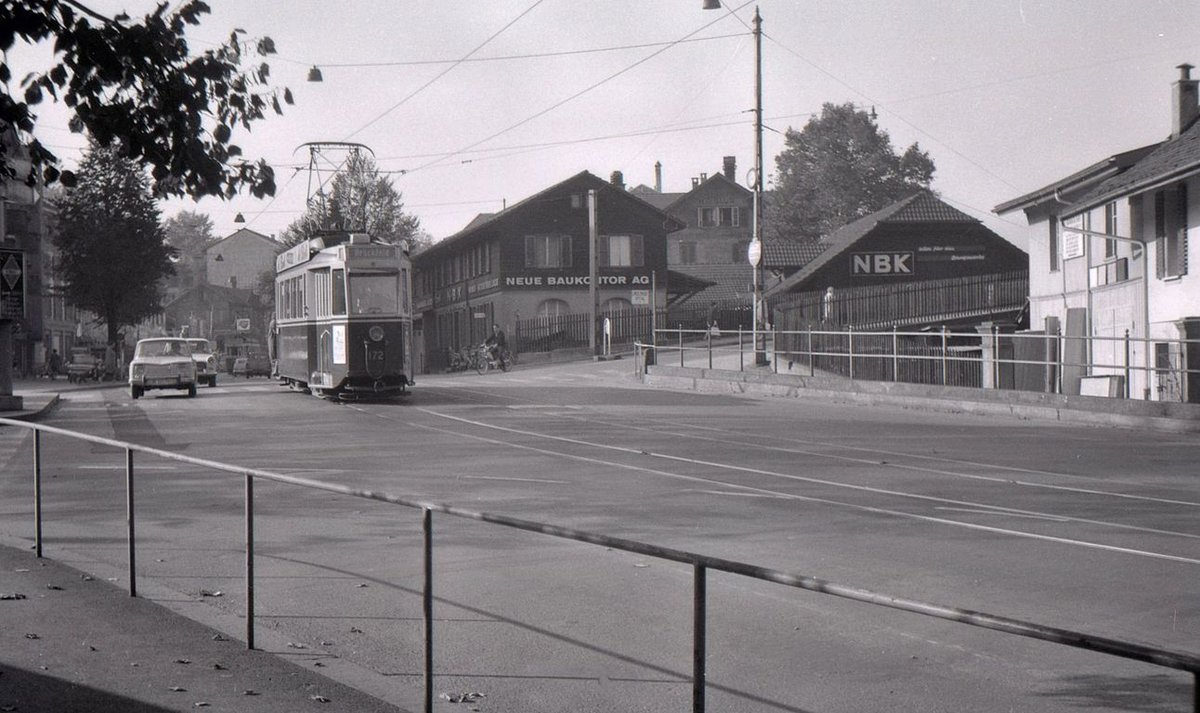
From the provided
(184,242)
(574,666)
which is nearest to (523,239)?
(574,666)

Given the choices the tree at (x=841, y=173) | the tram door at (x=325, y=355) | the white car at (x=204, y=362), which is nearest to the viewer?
the tram door at (x=325, y=355)

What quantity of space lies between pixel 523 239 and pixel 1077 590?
6124cm

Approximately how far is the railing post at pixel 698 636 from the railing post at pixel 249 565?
3315mm

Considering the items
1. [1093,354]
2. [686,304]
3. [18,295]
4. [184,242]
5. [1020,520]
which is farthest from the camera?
[184,242]

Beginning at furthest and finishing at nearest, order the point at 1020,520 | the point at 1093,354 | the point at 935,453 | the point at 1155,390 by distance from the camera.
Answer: the point at 1093,354, the point at 1155,390, the point at 935,453, the point at 1020,520

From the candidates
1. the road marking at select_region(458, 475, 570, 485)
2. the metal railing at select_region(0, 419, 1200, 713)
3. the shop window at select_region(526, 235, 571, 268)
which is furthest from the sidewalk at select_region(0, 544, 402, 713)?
the shop window at select_region(526, 235, 571, 268)

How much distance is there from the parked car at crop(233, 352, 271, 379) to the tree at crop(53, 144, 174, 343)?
9.51m

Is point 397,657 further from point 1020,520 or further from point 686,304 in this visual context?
point 686,304

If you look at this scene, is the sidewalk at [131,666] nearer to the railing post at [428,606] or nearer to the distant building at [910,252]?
the railing post at [428,606]

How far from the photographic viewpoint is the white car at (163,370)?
3619cm

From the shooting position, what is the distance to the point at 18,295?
28.6 m

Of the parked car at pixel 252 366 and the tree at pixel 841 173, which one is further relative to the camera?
the tree at pixel 841 173

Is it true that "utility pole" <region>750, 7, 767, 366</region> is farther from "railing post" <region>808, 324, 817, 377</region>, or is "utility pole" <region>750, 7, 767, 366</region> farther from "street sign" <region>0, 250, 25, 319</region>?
"street sign" <region>0, 250, 25, 319</region>

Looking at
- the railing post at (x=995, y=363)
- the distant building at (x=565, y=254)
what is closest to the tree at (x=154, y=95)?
the railing post at (x=995, y=363)
